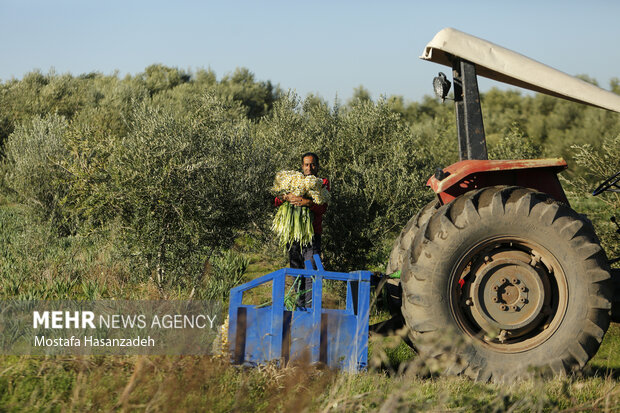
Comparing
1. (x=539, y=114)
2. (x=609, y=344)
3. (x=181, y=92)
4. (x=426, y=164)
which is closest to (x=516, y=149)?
(x=426, y=164)

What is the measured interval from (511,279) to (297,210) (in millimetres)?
2608

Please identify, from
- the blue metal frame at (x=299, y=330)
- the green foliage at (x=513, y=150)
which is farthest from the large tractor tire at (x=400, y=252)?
the green foliage at (x=513, y=150)

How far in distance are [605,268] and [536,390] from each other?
1134 mm

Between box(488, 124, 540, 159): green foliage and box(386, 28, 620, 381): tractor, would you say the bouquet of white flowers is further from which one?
box(488, 124, 540, 159): green foliage

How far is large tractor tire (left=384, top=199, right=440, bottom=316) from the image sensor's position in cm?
549

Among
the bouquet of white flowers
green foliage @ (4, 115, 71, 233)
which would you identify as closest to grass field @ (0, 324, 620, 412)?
the bouquet of white flowers

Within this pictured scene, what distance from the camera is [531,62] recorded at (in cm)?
496

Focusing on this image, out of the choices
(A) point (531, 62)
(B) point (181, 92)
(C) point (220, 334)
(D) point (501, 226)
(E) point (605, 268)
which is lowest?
(C) point (220, 334)

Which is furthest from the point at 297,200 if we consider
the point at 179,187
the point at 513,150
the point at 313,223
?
the point at 513,150

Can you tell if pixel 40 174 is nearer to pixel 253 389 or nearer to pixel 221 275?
pixel 221 275

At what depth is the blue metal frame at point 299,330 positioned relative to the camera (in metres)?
4.44

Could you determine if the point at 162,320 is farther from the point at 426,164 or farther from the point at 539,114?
the point at 539,114

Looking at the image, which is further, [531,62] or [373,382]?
[531,62]

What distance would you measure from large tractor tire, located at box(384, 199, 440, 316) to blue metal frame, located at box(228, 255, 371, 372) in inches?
35.7
